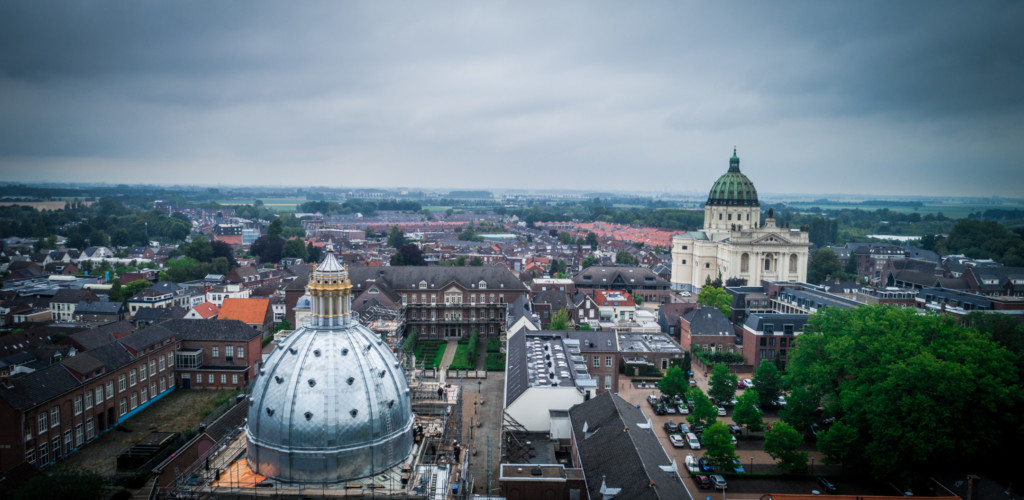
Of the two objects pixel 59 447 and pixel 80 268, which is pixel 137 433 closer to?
pixel 59 447

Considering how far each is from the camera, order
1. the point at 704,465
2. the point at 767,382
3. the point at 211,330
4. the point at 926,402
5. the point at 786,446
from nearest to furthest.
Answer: the point at 926,402 → the point at 786,446 → the point at 704,465 → the point at 767,382 → the point at 211,330

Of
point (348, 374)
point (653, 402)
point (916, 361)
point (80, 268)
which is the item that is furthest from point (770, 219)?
point (80, 268)

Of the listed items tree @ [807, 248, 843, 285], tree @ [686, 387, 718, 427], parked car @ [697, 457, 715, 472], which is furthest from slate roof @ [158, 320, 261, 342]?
tree @ [807, 248, 843, 285]

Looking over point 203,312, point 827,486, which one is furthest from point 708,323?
point 203,312

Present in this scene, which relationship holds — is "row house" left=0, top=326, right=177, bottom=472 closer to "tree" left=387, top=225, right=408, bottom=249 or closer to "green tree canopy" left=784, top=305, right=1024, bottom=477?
"green tree canopy" left=784, top=305, right=1024, bottom=477

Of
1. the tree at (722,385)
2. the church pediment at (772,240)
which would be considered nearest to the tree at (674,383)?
the tree at (722,385)

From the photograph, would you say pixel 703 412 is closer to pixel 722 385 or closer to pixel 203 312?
pixel 722 385
